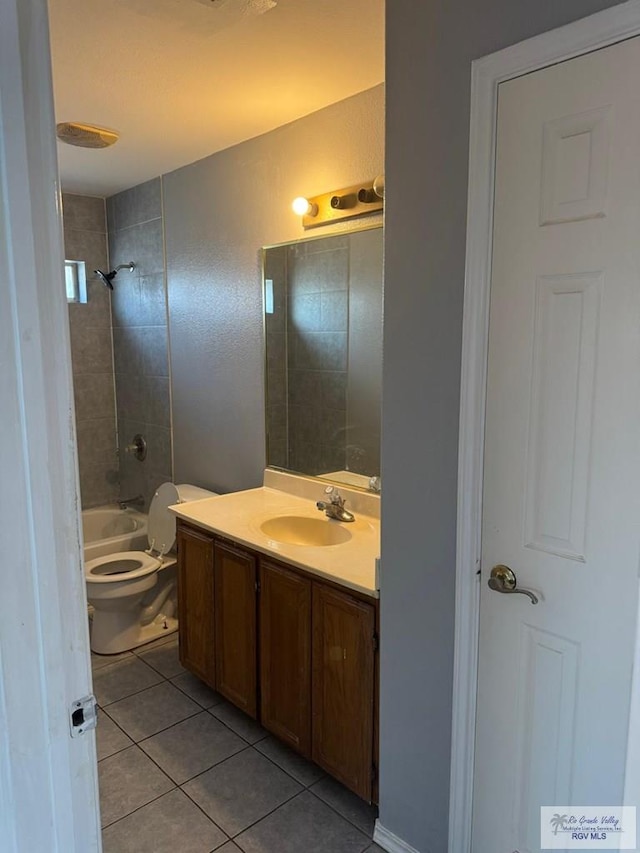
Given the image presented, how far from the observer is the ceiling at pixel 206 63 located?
168cm

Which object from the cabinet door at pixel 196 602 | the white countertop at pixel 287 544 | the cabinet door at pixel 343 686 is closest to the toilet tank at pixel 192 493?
the white countertop at pixel 287 544

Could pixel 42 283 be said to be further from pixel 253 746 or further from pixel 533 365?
pixel 253 746

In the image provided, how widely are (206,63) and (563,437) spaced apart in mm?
1699

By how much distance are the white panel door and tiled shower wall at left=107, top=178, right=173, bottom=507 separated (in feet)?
8.40

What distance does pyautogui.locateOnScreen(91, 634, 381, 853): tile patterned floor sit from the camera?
1.87 m

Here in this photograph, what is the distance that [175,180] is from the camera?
328 cm

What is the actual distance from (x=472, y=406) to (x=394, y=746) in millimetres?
1038

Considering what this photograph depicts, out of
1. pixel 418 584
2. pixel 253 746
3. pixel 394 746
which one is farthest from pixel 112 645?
pixel 418 584

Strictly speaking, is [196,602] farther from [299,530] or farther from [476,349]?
[476,349]

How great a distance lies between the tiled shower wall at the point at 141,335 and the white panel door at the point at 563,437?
2.56 metres

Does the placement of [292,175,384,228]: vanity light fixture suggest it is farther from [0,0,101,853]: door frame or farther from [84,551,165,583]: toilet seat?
[84,551,165,583]: toilet seat

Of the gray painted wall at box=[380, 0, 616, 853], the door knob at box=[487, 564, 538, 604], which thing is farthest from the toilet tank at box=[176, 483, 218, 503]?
the door knob at box=[487, 564, 538, 604]

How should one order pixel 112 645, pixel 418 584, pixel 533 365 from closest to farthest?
pixel 533 365
pixel 418 584
pixel 112 645

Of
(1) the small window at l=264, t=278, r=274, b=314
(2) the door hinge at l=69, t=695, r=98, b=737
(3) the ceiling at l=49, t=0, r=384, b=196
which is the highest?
(3) the ceiling at l=49, t=0, r=384, b=196
